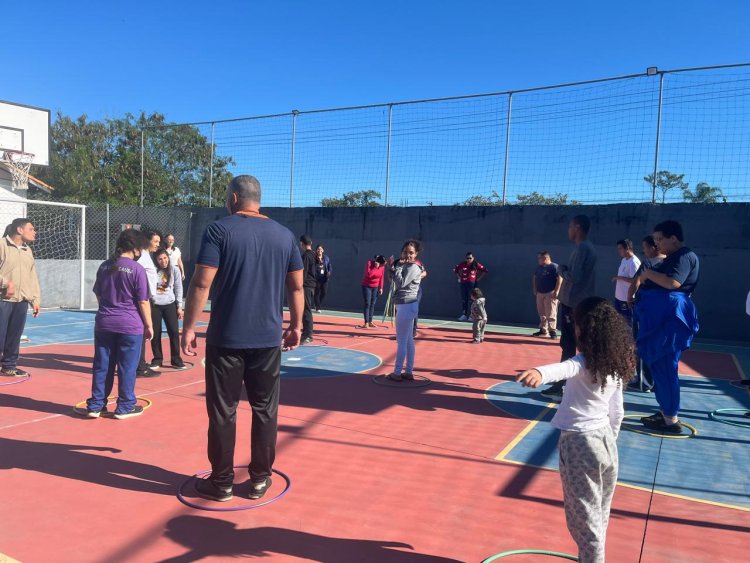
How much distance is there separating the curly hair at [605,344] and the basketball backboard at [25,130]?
63.4ft

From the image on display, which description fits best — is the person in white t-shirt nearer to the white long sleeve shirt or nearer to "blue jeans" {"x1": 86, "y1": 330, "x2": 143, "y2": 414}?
the white long sleeve shirt

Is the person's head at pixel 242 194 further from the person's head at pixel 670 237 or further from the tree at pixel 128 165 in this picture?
the tree at pixel 128 165

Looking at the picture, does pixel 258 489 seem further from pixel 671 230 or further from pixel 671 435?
pixel 671 230

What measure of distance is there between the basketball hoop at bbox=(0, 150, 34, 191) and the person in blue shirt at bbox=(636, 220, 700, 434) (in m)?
18.8

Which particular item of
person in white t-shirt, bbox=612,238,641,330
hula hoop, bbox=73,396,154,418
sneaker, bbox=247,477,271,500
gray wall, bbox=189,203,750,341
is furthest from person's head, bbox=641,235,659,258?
gray wall, bbox=189,203,750,341

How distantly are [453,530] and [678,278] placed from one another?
10.5 ft

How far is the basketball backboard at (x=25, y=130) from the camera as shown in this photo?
17.2 meters

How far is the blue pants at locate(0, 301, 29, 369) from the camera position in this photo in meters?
6.78

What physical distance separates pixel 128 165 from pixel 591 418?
3660 centimetres

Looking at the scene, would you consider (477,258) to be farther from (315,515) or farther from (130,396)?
(315,515)

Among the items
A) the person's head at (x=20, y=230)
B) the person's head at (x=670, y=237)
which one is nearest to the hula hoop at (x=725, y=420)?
the person's head at (x=670, y=237)

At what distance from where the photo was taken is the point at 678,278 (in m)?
5.02

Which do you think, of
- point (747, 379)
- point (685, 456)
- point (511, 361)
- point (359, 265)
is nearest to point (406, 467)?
point (685, 456)

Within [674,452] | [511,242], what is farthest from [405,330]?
[511,242]
